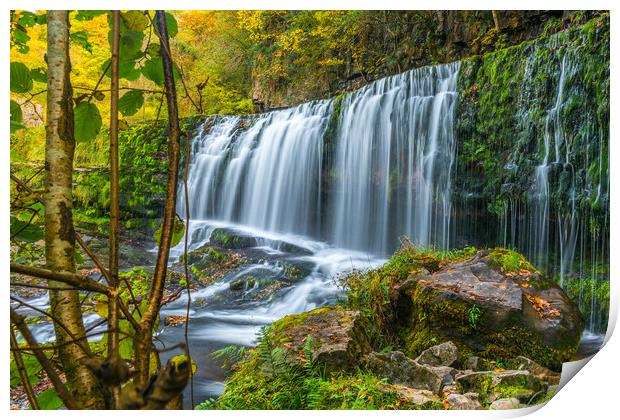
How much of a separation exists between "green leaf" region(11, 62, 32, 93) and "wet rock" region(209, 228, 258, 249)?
179 cm

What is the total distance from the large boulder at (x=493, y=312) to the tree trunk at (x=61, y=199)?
185cm

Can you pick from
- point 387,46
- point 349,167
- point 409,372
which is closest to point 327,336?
point 409,372

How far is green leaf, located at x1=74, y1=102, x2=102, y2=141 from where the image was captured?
3.32 feet

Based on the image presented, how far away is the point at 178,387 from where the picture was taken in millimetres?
555

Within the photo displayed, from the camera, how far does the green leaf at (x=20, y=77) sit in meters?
1.03

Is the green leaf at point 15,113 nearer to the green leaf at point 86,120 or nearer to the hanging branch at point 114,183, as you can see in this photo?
the green leaf at point 86,120

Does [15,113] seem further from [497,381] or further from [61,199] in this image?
[497,381]

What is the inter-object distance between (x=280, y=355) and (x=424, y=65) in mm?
2339

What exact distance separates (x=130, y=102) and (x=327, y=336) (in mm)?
1555

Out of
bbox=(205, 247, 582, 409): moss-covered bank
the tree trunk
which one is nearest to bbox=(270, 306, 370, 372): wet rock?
bbox=(205, 247, 582, 409): moss-covered bank

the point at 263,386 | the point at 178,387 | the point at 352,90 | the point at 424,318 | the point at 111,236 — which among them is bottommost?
the point at 263,386

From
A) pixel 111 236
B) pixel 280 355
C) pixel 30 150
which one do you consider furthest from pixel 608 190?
pixel 30 150

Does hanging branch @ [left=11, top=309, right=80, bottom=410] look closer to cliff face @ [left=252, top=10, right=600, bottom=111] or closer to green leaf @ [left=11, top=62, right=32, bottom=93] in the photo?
green leaf @ [left=11, top=62, right=32, bottom=93]

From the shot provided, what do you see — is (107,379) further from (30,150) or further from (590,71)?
(590,71)
